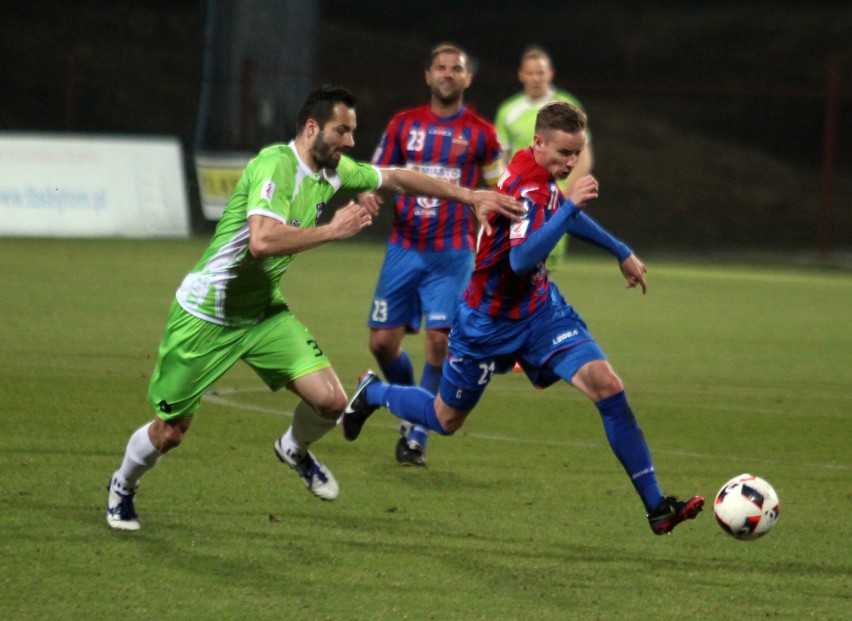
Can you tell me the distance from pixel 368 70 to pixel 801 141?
12.6 meters

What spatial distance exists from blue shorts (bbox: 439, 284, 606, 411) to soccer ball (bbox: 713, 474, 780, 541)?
2.63 ft

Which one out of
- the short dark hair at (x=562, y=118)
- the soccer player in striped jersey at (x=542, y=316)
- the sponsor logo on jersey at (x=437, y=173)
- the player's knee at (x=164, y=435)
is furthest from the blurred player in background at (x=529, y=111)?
the player's knee at (x=164, y=435)

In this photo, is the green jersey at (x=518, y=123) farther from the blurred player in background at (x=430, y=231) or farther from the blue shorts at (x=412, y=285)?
the blue shorts at (x=412, y=285)

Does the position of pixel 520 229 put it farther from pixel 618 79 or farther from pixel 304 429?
pixel 618 79

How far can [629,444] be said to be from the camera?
630 cm

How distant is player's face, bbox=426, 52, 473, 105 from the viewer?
8.52 meters

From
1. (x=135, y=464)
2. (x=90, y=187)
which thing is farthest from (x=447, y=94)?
(x=90, y=187)

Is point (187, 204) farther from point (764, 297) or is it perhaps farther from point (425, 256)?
point (425, 256)

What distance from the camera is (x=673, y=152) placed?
3959cm

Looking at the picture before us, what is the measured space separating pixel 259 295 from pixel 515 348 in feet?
3.73

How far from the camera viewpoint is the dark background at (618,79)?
35.1 m

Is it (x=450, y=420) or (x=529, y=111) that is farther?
(x=529, y=111)

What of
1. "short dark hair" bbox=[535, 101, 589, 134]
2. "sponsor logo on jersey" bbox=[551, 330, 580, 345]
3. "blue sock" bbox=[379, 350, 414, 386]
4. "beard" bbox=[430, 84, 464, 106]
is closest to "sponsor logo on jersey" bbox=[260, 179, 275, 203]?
"short dark hair" bbox=[535, 101, 589, 134]

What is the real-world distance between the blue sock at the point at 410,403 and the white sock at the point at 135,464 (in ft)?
4.46
